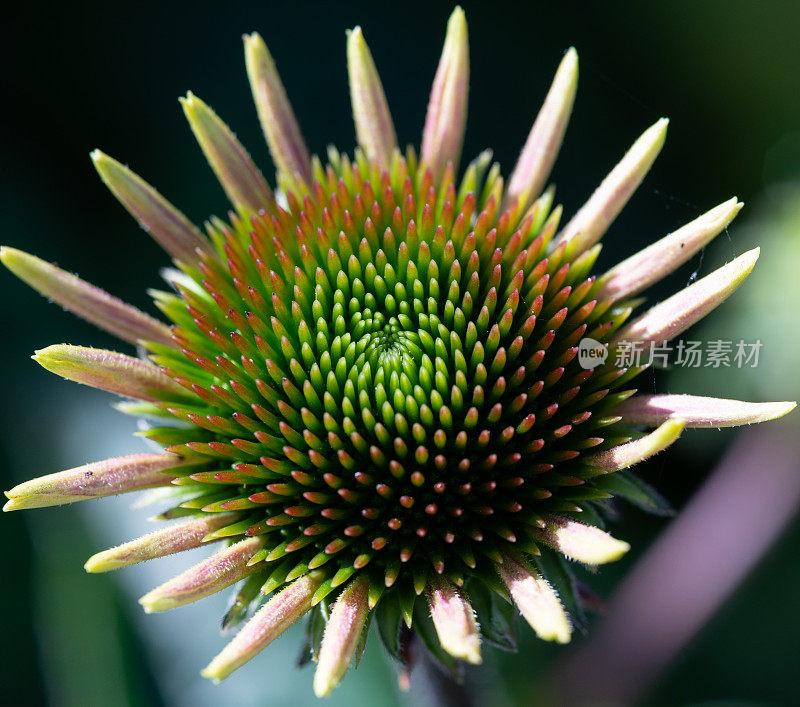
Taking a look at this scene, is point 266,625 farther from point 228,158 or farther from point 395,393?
point 228,158

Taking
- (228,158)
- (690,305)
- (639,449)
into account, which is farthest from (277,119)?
(639,449)

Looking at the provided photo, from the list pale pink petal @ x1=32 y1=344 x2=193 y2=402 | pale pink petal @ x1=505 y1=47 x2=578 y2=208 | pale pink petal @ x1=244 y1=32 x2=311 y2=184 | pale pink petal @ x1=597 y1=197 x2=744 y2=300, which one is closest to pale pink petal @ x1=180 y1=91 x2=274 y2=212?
pale pink petal @ x1=244 y1=32 x2=311 y2=184

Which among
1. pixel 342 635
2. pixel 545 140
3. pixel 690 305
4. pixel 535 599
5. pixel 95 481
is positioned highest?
pixel 545 140

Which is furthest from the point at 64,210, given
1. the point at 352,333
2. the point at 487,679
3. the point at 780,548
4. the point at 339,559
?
the point at 780,548

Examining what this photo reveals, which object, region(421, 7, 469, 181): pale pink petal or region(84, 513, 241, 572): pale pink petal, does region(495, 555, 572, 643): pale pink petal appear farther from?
region(421, 7, 469, 181): pale pink petal

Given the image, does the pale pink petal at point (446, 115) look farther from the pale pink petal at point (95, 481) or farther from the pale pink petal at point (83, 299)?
the pale pink petal at point (95, 481)

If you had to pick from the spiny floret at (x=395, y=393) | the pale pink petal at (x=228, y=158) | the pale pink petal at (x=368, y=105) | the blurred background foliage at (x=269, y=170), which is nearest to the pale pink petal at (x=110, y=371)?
the spiny floret at (x=395, y=393)

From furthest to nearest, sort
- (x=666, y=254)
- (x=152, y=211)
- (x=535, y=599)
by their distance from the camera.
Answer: (x=152, y=211) → (x=666, y=254) → (x=535, y=599)

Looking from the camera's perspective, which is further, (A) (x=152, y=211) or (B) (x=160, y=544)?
(A) (x=152, y=211)
